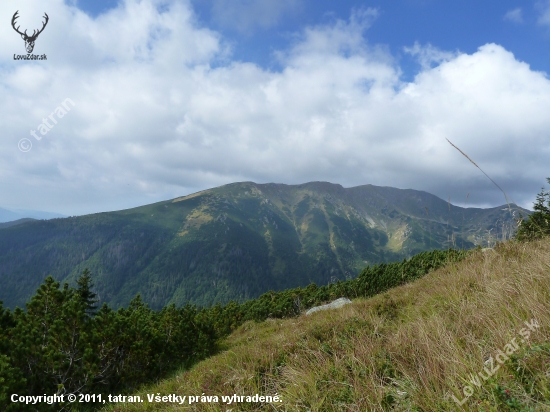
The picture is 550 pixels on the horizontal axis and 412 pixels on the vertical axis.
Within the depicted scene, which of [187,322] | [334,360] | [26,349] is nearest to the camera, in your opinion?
[334,360]

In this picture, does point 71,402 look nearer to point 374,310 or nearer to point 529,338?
point 374,310

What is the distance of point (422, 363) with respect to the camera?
3395 millimetres

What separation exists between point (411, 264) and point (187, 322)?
17.3m

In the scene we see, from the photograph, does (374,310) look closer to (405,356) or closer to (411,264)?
(405,356)

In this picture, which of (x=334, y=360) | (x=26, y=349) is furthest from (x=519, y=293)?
(x=26, y=349)

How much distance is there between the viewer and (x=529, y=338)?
304 centimetres

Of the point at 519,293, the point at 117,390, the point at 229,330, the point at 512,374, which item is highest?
the point at 519,293

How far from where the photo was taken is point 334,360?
4156mm

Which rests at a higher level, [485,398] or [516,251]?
[516,251]

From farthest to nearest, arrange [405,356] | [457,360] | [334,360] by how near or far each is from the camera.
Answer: [334,360]
[405,356]
[457,360]

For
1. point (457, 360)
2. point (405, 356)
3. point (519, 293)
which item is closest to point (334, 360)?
point (405, 356)

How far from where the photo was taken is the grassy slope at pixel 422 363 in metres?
2.69

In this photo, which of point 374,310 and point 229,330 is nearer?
point 374,310

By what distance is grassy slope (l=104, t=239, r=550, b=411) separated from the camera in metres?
2.69
